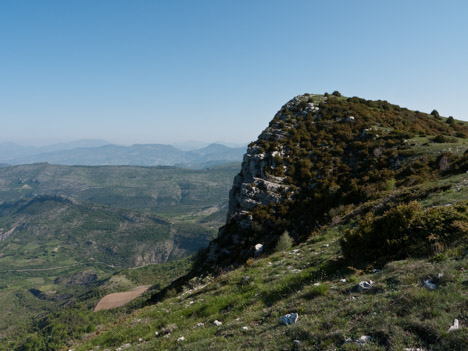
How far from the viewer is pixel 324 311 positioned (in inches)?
307

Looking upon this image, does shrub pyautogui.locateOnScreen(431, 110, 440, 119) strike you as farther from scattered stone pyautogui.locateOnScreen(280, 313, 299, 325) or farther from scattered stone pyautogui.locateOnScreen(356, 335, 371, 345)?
scattered stone pyautogui.locateOnScreen(356, 335, 371, 345)

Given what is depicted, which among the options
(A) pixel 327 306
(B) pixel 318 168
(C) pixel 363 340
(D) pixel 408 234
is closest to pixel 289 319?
(A) pixel 327 306

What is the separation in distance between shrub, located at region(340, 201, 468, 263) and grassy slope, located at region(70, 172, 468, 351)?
3.41ft

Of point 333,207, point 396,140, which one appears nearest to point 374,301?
point 333,207

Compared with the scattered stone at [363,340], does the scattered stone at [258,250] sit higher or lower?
lower

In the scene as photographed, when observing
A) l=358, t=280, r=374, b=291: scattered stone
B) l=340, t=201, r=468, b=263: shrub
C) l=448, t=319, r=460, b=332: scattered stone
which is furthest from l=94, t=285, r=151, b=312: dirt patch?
l=448, t=319, r=460, b=332: scattered stone

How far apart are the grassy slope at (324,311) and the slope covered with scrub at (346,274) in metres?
0.04

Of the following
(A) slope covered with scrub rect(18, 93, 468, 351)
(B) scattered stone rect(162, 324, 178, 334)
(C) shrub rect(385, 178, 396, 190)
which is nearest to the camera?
(A) slope covered with scrub rect(18, 93, 468, 351)

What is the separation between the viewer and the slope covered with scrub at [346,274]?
20.6 ft

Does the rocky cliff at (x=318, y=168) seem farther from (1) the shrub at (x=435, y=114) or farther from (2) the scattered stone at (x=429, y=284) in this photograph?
(2) the scattered stone at (x=429, y=284)

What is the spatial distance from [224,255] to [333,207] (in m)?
15.4

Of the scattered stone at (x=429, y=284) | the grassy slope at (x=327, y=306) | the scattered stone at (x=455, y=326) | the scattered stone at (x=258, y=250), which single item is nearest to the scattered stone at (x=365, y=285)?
the grassy slope at (x=327, y=306)

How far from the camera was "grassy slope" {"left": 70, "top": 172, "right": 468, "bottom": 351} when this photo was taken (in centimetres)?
575

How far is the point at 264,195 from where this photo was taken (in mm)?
35719
